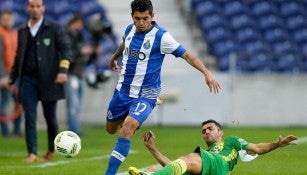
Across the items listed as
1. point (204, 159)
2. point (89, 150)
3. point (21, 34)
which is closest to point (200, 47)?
point (89, 150)

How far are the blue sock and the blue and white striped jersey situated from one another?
75 centimetres

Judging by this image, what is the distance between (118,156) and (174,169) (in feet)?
3.25

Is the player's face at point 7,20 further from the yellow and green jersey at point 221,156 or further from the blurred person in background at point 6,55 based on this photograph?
the yellow and green jersey at point 221,156

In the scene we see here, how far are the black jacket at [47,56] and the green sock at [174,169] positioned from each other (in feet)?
13.6

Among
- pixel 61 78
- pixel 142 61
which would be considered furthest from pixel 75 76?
pixel 142 61

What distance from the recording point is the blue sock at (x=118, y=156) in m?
9.14

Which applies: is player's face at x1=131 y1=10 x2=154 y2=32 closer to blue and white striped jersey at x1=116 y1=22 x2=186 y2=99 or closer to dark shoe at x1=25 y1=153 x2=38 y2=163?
blue and white striped jersey at x1=116 y1=22 x2=186 y2=99

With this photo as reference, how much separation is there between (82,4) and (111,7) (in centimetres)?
123

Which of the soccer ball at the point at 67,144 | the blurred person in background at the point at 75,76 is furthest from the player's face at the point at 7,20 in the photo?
the soccer ball at the point at 67,144

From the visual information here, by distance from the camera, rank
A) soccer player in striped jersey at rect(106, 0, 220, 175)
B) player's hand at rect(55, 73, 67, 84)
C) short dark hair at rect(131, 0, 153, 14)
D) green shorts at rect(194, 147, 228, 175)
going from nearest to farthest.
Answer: green shorts at rect(194, 147, 228, 175), short dark hair at rect(131, 0, 153, 14), soccer player in striped jersey at rect(106, 0, 220, 175), player's hand at rect(55, 73, 67, 84)

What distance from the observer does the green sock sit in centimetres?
830

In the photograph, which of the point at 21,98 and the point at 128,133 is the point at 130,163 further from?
the point at 128,133

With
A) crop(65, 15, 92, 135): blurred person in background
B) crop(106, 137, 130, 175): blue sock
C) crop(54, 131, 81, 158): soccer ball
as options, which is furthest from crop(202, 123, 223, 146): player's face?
crop(65, 15, 92, 135): blurred person in background

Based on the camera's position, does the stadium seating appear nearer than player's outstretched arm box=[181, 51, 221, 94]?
No
